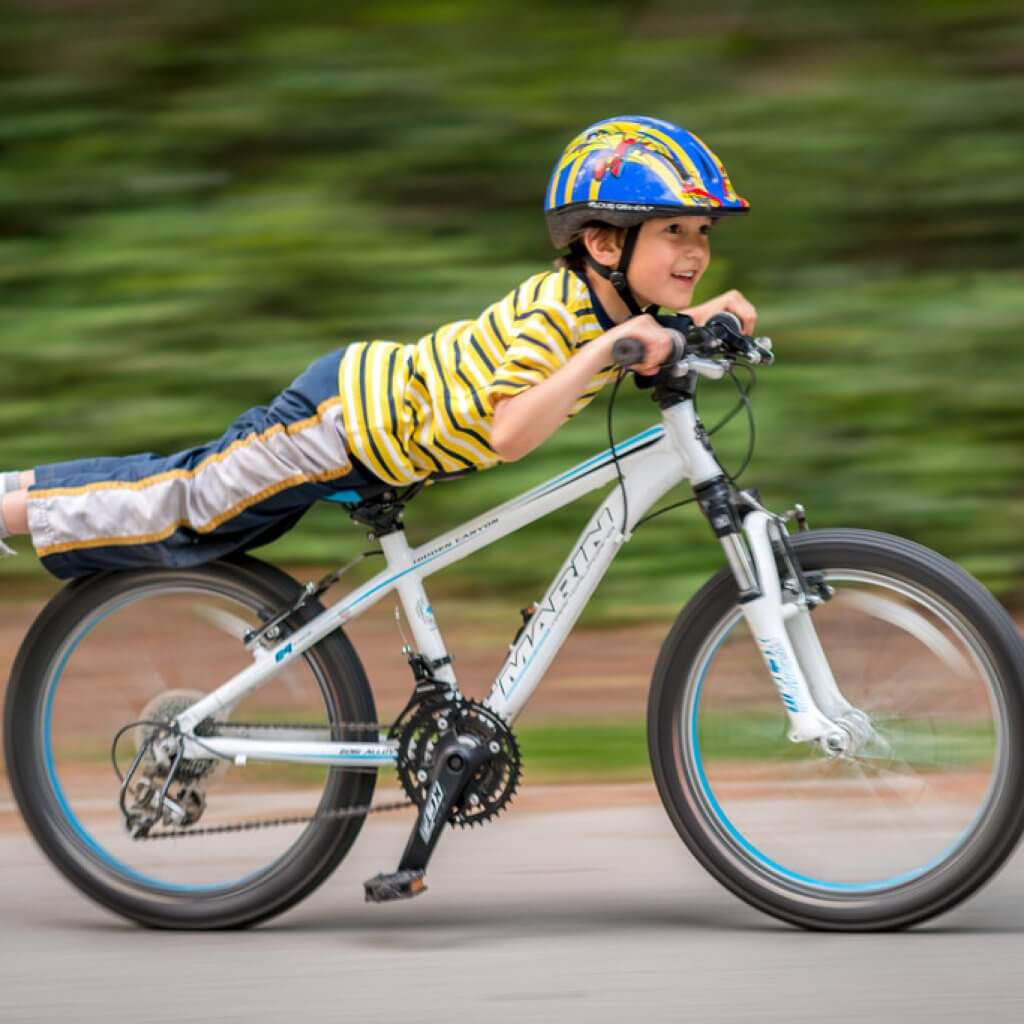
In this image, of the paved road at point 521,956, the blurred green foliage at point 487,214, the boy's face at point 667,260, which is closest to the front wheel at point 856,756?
the paved road at point 521,956

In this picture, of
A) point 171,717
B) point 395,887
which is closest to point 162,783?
point 171,717

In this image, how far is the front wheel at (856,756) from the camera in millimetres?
3535

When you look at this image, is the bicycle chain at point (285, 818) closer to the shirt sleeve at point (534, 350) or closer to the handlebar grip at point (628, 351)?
the shirt sleeve at point (534, 350)

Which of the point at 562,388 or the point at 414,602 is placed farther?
the point at 414,602

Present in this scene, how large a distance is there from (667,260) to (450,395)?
0.51 meters

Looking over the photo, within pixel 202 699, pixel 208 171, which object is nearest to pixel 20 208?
pixel 208 171

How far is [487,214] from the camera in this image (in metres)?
6.69

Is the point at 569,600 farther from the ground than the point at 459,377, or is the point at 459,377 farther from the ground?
the point at 459,377

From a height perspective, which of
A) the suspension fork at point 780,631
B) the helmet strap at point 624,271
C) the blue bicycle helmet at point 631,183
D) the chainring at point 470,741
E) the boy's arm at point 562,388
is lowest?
the chainring at point 470,741

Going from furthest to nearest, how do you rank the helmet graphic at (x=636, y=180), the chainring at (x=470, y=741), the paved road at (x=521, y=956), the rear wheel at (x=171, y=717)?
1. the rear wheel at (x=171, y=717)
2. the chainring at (x=470, y=741)
3. the helmet graphic at (x=636, y=180)
4. the paved road at (x=521, y=956)

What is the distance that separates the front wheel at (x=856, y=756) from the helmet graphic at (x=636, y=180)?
73cm

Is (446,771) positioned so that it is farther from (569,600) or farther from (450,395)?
(450,395)

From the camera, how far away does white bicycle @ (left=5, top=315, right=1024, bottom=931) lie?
3.59 metres

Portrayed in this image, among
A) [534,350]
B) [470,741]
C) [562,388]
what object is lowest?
[470,741]
